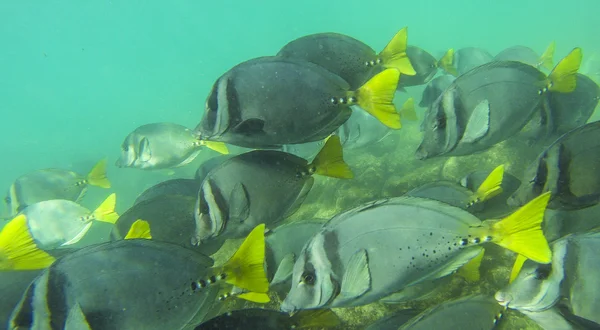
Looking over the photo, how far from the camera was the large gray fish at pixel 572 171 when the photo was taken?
188 centimetres

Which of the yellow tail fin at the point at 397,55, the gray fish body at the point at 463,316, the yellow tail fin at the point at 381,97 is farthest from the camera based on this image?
the yellow tail fin at the point at 397,55

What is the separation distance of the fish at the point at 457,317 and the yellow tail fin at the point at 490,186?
708 mm

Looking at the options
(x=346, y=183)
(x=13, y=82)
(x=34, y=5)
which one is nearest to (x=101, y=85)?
(x=13, y=82)

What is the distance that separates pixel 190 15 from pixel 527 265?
12063 cm

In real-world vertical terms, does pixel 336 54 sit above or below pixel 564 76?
above

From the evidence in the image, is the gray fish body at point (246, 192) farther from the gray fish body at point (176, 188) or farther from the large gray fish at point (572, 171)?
the gray fish body at point (176, 188)

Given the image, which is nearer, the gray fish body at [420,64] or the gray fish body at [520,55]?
the gray fish body at [420,64]

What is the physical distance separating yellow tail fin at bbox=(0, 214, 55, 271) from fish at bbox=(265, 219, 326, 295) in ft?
4.33

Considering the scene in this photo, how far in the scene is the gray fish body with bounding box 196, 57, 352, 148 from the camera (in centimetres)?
204

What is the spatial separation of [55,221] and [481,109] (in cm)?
599

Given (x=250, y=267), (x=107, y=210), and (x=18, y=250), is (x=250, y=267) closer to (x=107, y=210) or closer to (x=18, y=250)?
(x=18, y=250)

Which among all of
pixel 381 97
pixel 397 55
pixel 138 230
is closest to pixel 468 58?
pixel 397 55

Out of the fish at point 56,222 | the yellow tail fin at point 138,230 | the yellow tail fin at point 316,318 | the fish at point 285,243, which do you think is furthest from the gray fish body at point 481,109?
the fish at point 56,222

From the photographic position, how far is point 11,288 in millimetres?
2006
